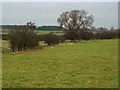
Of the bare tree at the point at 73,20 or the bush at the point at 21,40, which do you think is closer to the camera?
the bush at the point at 21,40

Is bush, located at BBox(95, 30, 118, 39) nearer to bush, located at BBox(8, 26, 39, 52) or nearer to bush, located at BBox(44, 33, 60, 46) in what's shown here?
bush, located at BBox(44, 33, 60, 46)

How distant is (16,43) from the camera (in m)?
44.4

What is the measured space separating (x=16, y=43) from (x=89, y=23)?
57321mm

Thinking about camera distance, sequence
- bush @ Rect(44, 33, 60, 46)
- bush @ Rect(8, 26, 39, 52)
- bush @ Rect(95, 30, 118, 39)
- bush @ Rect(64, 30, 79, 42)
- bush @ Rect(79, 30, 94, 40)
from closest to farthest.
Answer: bush @ Rect(8, 26, 39, 52) → bush @ Rect(44, 33, 60, 46) → bush @ Rect(64, 30, 79, 42) → bush @ Rect(79, 30, 94, 40) → bush @ Rect(95, 30, 118, 39)

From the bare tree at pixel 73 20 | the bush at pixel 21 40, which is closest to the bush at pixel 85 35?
the bare tree at pixel 73 20

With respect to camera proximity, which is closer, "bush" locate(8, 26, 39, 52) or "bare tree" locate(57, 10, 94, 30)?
"bush" locate(8, 26, 39, 52)

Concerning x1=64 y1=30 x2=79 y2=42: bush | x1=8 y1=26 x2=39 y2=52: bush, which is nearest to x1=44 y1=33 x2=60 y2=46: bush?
x1=8 y1=26 x2=39 y2=52: bush

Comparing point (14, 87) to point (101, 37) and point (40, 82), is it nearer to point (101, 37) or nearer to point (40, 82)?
point (40, 82)

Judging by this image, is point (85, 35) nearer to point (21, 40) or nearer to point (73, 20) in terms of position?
point (73, 20)

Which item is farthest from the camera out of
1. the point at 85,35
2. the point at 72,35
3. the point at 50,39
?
the point at 85,35

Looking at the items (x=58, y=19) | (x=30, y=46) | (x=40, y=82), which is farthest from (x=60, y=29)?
(x=40, y=82)

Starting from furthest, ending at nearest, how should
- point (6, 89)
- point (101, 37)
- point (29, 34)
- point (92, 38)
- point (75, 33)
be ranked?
point (101, 37)
point (92, 38)
point (75, 33)
point (29, 34)
point (6, 89)

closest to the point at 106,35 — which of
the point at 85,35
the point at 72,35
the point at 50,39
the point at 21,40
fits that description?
the point at 85,35

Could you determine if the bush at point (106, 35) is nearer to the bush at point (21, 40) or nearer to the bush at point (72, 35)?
the bush at point (72, 35)
